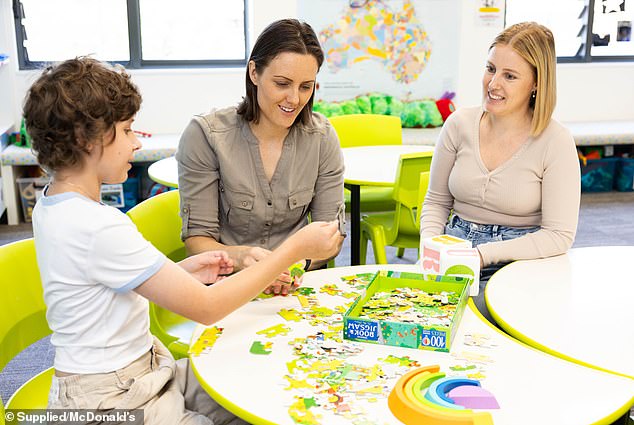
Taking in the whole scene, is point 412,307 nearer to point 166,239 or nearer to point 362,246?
point 166,239

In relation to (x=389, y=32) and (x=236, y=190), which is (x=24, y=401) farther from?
(x=389, y=32)

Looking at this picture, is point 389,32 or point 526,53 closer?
point 526,53

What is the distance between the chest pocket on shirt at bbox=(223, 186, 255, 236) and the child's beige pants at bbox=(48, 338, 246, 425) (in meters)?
0.65

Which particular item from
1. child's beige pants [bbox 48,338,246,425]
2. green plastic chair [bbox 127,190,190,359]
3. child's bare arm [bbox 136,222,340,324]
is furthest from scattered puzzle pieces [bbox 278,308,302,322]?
green plastic chair [bbox 127,190,190,359]

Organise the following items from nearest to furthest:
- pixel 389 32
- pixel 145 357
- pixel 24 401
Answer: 1. pixel 145 357
2. pixel 24 401
3. pixel 389 32

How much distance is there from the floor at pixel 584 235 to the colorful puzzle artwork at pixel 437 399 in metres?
1.93

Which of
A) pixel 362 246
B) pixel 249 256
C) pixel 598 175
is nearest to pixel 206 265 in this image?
pixel 249 256

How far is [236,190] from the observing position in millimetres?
2111

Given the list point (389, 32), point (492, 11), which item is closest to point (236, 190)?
point (389, 32)

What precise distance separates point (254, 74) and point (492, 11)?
393cm

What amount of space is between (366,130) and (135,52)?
2210mm

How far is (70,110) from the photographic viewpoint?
130cm

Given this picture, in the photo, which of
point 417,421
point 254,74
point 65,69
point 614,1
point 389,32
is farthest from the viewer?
point 614,1

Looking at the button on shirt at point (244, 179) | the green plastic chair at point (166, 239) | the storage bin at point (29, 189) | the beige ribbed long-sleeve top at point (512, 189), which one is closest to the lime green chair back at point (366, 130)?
the beige ribbed long-sleeve top at point (512, 189)
